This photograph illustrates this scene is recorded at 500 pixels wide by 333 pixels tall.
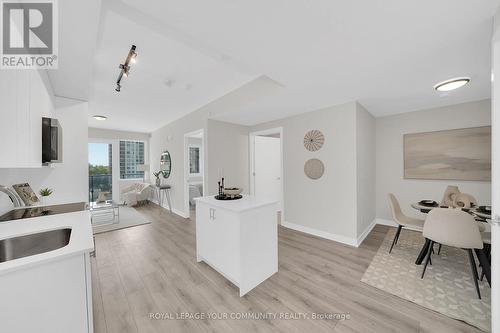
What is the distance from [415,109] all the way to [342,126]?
1770 millimetres

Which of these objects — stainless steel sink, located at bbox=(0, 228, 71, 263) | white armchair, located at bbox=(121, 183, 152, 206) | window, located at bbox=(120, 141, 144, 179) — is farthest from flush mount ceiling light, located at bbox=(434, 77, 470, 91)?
window, located at bbox=(120, 141, 144, 179)

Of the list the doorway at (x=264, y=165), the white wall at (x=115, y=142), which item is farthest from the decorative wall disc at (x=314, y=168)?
the white wall at (x=115, y=142)

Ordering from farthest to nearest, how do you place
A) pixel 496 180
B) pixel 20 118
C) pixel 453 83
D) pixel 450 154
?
1. pixel 450 154
2. pixel 453 83
3. pixel 20 118
4. pixel 496 180

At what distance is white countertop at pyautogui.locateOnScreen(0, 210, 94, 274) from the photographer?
896mm

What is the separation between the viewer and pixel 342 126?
10.0ft

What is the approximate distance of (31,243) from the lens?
137 centimetres

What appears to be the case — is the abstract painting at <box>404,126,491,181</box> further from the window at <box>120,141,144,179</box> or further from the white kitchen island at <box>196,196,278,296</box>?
the window at <box>120,141,144,179</box>

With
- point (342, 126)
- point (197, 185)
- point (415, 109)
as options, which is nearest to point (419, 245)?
point (342, 126)

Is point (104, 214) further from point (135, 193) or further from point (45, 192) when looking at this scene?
point (45, 192)

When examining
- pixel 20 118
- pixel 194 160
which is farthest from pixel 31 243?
pixel 194 160

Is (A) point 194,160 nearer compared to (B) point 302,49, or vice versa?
(B) point 302,49

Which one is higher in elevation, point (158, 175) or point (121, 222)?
point (158, 175)

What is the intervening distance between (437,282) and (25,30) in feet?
14.4

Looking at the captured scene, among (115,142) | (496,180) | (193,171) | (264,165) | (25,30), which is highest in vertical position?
(25,30)
